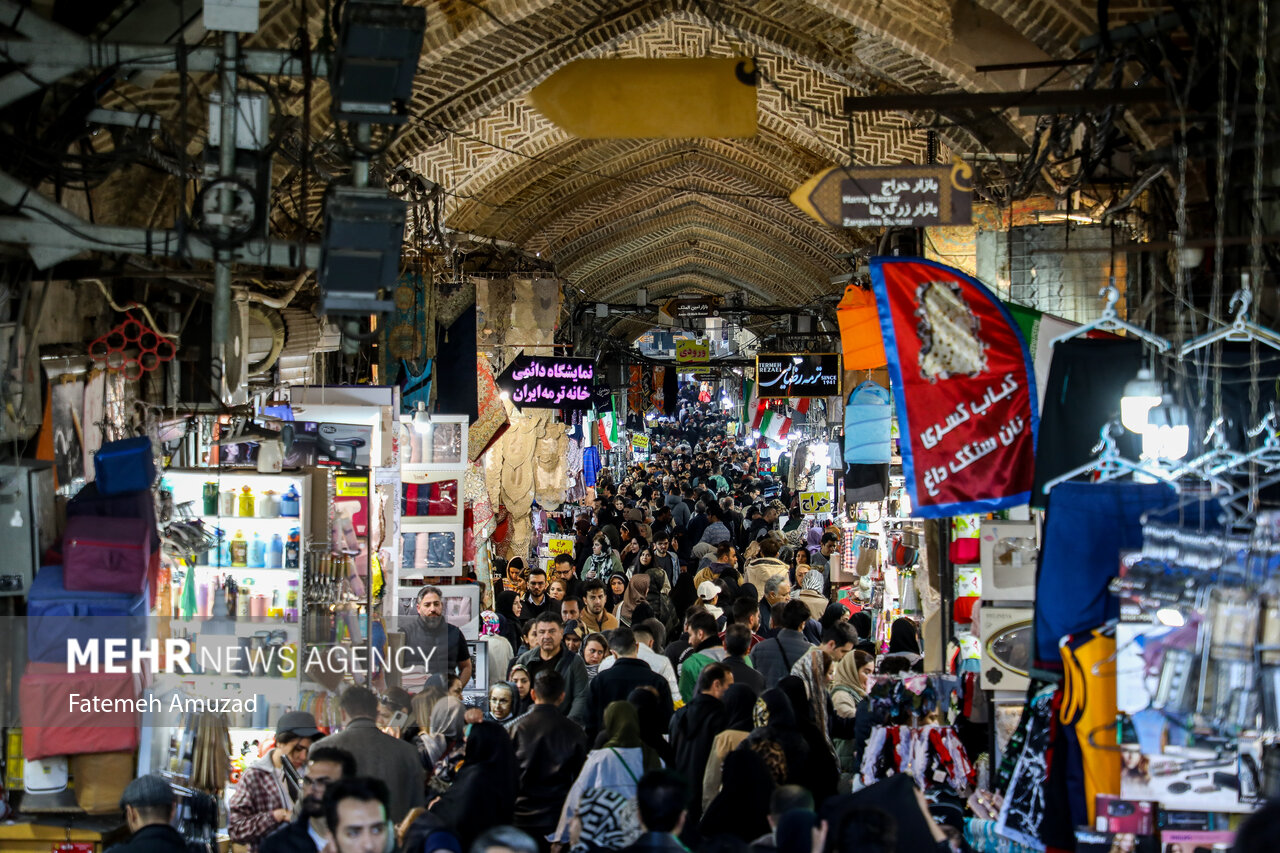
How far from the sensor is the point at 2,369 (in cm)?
647

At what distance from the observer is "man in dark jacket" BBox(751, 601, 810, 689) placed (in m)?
8.45

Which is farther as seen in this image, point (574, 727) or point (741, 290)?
point (741, 290)

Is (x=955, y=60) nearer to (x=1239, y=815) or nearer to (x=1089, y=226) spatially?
(x=1089, y=226)

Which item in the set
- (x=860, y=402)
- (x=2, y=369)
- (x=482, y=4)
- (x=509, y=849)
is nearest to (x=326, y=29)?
(x=2, y=369)

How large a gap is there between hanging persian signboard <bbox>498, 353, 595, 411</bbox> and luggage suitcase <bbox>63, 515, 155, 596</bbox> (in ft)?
26.3

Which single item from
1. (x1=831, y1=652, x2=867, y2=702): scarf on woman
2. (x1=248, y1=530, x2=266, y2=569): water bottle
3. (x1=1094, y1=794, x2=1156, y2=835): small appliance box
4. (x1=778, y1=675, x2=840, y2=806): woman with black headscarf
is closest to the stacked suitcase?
(x1=248, y1=530, x2=266, y2=569): water bottle

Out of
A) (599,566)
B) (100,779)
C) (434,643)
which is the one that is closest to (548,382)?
(599,566)

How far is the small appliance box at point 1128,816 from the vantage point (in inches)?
186

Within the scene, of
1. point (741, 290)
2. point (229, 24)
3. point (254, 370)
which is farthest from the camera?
point (741, 290)

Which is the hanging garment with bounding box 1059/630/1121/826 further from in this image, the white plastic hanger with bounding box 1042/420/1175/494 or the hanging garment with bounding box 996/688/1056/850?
the white plastic hanger with bounding box 1042/420/1175/494

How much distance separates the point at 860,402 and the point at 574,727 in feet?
17.8

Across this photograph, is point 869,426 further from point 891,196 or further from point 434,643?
point 434,643

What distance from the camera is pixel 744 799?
17.6 ft

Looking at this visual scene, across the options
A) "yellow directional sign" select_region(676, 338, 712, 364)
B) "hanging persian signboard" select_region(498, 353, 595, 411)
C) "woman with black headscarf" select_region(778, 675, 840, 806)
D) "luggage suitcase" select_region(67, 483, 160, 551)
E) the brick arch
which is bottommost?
"woman with black headscarf" select_region(778, 675, 840, 806)
